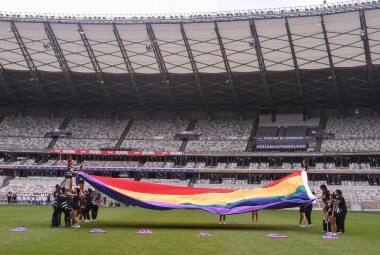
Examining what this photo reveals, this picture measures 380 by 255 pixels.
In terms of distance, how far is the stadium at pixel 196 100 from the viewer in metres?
54.9

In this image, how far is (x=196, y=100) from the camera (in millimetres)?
72188

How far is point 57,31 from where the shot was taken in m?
57.9

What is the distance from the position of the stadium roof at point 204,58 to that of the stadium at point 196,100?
177mm

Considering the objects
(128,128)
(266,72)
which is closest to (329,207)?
(266,72)

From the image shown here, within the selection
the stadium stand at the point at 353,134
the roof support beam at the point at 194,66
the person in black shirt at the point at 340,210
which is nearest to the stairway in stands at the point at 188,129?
the roof support beam at the point at 194,66

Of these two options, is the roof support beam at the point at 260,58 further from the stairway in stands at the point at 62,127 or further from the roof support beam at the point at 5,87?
the roof support beam at the point at 5,87

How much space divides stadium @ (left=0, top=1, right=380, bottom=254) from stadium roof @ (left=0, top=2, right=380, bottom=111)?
7.0 inches

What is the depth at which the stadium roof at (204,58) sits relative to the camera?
5397cm

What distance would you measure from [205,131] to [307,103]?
15.4 m

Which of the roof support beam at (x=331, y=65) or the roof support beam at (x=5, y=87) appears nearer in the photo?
the roof support beam at (x=331, y=65)

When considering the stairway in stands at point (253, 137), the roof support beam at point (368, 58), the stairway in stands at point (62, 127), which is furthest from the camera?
the stairway in stands at point (62, 127)

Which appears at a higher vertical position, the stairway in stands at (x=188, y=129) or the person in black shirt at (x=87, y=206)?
the stairway in stands at (x=188, y=129)

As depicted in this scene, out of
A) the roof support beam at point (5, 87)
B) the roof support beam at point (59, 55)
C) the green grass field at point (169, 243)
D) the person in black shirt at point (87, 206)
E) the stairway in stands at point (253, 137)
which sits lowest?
the green grass field at point (169, 243)

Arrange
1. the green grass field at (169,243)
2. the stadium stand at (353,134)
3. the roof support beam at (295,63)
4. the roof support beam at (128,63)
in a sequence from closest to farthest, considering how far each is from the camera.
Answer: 1. the green grass field at (169,243)
2. the roof support beam at (295,63)
3. the roof support beam at (128,63)
4. the stadium stand at (353,134)
